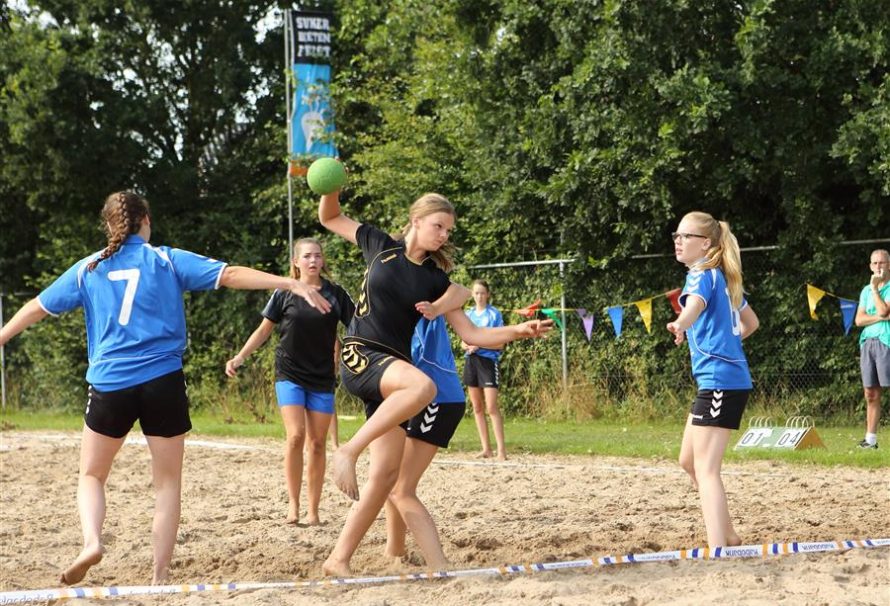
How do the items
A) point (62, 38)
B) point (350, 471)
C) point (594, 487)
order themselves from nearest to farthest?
point (350, 471) < point (594, 487) < point (62, 38)

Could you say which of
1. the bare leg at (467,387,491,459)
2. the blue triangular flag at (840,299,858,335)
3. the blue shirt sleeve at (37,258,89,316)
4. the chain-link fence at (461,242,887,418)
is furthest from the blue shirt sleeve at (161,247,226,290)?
the chain-link fence at (461,242,887,418)

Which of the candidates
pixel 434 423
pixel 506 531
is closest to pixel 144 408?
pixel 434 423

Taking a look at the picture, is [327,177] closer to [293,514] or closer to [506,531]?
[506,531]

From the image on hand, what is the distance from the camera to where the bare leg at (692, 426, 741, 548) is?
246 inches

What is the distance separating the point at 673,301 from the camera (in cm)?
1597

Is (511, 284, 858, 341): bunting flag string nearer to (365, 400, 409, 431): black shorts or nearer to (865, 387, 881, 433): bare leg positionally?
(865, 387, 881, 433): bare leg

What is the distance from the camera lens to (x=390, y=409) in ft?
18.4

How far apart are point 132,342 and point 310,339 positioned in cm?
Result: 276

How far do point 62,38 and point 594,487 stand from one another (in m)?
17.8

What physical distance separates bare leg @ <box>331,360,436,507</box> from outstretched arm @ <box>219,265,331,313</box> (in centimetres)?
47

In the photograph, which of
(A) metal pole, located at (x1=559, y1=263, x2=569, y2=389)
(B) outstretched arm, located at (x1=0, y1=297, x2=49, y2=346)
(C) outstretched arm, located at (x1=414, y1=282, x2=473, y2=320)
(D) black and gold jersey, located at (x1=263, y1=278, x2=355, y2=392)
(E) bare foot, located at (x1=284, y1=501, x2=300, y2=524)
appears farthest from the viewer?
(A) metal pole, located at (x1=559, y1=263, x2=569, y2=389)

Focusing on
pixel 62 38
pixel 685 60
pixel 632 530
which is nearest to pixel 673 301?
pixel 685 60

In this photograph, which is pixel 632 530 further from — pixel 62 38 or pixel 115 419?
pixel 62 38

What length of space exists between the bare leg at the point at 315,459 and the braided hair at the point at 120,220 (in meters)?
2.84
